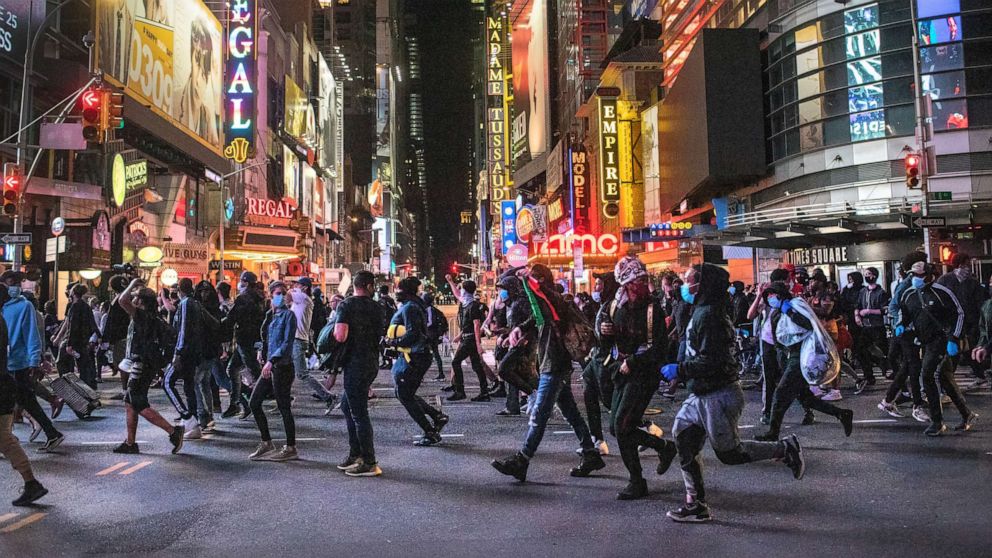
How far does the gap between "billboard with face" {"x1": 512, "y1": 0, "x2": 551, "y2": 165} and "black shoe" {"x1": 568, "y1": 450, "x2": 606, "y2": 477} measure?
6988 centimetres

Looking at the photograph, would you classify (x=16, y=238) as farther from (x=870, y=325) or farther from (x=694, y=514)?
(x=870, y=325)

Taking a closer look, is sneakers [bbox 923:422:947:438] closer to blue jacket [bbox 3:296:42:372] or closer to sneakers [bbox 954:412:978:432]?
sneakers [bbox 954:412:978:432]

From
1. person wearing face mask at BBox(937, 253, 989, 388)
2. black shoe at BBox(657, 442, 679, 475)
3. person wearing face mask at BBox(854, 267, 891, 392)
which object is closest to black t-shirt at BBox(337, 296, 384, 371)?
black shoe at BBox(657, 442, 679, 475)

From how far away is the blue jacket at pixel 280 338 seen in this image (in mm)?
8076

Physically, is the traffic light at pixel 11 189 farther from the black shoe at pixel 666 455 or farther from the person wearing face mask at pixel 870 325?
the person wearing face mask at pixel 870 325

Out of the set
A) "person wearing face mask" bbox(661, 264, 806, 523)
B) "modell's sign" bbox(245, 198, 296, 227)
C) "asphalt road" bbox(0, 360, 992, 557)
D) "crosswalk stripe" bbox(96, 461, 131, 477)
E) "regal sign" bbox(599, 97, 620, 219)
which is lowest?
"asphalt road" bbox(0, 360, 992, 557)

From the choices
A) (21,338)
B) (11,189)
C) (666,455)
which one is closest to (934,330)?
(666,455)

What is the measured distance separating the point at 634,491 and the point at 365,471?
2.59 meters

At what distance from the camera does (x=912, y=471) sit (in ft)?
22.8

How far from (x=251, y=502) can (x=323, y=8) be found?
97.1 metres

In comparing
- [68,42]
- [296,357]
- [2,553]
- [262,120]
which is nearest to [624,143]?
[262,120]

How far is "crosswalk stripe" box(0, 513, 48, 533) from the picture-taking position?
219 inches

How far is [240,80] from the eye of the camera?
42406 mm

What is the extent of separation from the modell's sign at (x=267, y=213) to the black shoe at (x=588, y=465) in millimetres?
40684
